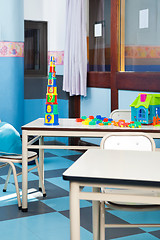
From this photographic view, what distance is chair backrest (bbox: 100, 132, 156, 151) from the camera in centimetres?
254

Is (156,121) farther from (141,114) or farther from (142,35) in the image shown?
(142,35)

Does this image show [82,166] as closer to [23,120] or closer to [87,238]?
[87,238]

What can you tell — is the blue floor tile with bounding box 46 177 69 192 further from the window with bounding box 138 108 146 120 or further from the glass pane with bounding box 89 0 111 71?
the glass pane with bounding box 89 0 111 71

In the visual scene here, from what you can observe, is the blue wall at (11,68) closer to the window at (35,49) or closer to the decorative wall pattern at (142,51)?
the window at (35,49)

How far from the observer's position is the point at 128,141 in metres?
2.56

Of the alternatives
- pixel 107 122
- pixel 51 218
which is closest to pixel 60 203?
pixel 51 218

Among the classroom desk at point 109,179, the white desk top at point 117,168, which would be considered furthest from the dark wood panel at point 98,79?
the classroom desk at point 109,179

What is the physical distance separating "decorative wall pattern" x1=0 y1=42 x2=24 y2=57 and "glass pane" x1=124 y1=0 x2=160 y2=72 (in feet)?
5.16

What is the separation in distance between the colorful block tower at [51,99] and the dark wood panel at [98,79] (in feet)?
6.33

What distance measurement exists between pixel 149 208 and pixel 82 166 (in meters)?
0.54

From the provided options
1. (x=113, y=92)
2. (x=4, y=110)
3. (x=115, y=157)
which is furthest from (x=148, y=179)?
(x=4, y=110)

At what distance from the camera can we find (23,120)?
20.0 feet

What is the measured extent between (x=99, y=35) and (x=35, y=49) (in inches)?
49.1

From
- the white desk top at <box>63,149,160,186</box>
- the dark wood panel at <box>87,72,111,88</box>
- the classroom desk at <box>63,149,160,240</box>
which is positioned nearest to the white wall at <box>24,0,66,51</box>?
the dark wood panel at <box>87,72,111,88</box>
